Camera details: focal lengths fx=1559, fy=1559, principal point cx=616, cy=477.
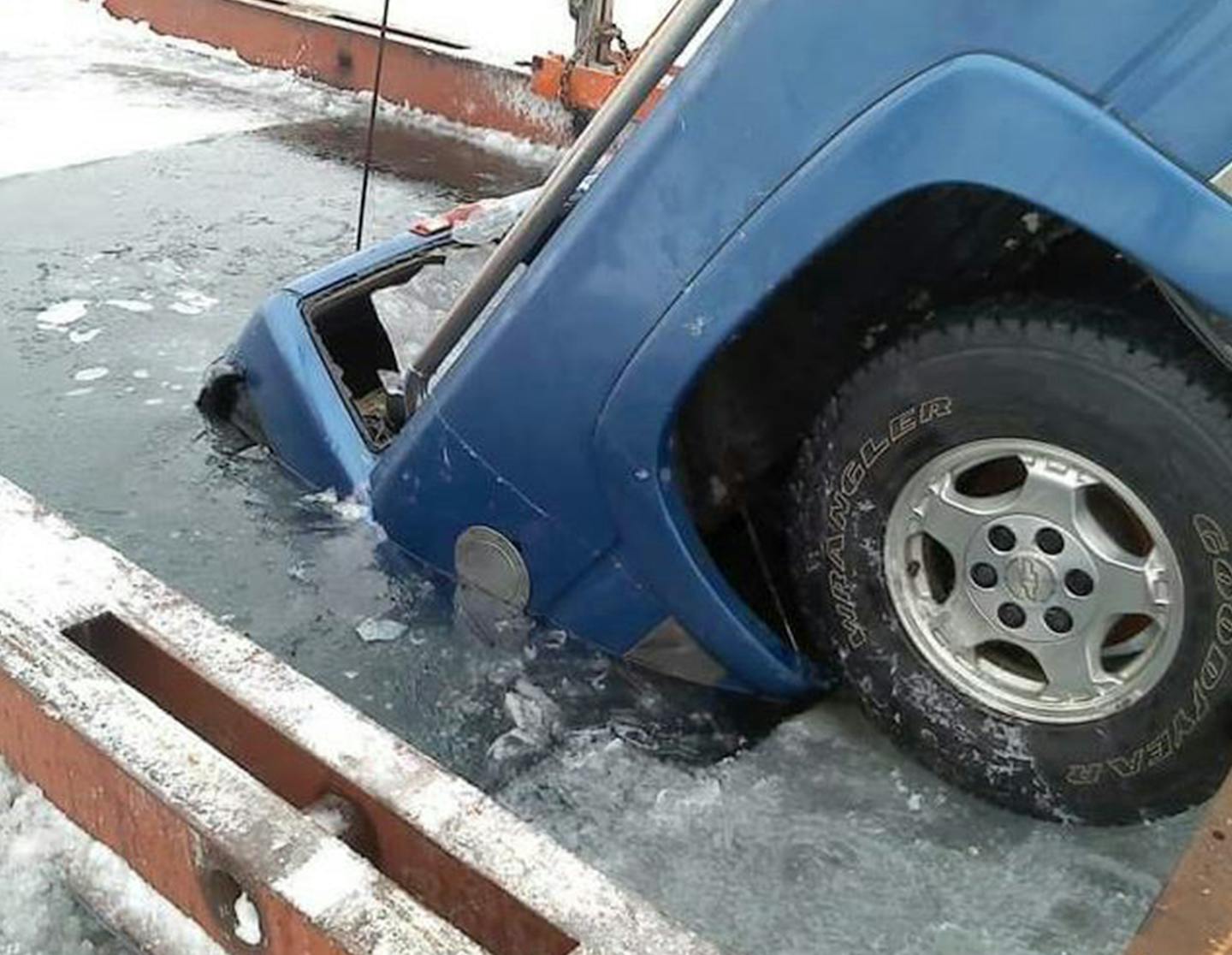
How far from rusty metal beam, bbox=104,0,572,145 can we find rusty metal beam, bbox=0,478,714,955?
419 centimetres

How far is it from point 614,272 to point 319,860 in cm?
106

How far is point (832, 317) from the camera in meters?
2.45

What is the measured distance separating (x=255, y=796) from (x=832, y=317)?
1198mm

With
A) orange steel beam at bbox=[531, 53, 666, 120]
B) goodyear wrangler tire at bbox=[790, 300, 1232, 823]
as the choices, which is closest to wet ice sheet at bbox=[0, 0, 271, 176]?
orange steel beam at bbox=[531, 53, 666, 120]

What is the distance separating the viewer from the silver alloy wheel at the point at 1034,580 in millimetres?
2146

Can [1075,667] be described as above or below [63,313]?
above

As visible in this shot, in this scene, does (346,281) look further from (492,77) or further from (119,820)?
(492,77)

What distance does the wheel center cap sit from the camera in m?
2.21

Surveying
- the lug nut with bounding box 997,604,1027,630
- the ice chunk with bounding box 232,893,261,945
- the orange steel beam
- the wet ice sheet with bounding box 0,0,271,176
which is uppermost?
the lug nut with bounding box 997,604,1027,630

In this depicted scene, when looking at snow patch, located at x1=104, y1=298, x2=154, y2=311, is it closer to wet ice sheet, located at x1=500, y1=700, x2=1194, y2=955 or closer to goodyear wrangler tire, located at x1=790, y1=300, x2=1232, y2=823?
wet ice sheet, located at x1=500, y1=700, x2=1194, y2=955

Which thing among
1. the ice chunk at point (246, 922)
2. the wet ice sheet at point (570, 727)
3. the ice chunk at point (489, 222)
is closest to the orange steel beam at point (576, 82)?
the wet ice sheet at point (570, 727)

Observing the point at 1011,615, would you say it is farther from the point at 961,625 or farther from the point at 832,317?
the point at 832,317

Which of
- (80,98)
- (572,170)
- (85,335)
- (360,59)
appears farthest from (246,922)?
(80,98)

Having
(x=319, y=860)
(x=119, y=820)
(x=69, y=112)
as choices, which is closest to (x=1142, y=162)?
(x=319, y=860)
